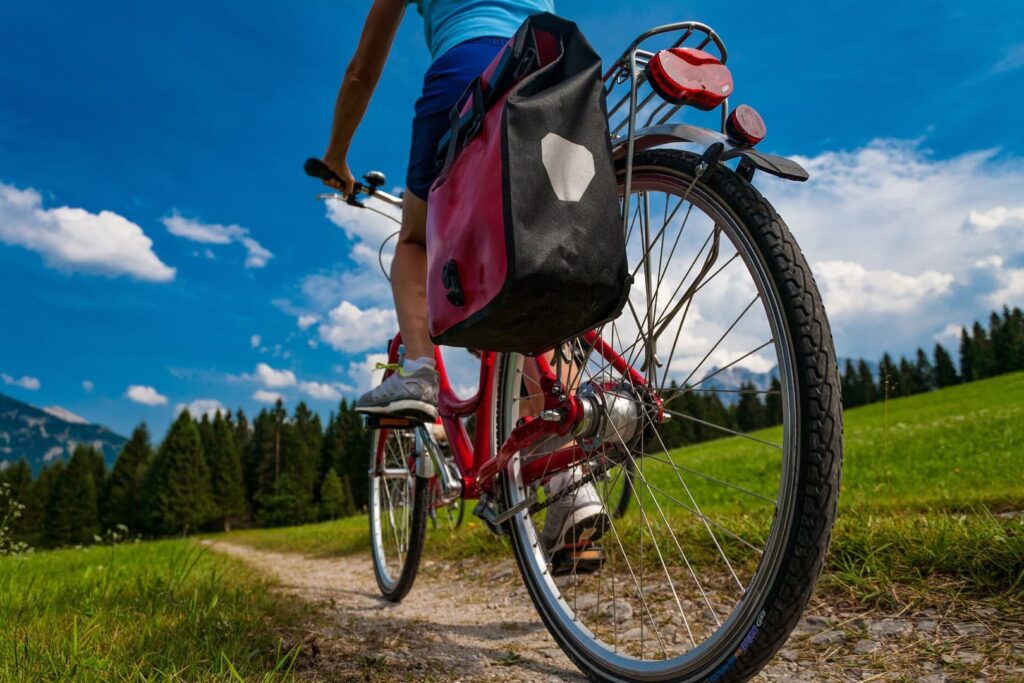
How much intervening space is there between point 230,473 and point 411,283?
2790 inches

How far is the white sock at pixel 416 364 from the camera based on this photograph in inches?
101

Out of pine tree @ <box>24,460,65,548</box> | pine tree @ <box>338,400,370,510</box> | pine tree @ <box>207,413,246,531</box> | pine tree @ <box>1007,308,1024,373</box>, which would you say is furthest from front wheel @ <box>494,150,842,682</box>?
pine tree @ <box>1007,308,1024,373</box>

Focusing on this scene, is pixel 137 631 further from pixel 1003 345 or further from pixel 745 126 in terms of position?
pixel 1003 345

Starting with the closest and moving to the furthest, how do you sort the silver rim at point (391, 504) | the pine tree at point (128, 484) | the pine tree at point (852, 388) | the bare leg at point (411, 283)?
the bare leg at point (411, 283), the silver rim at point (391, 504), the pine tree at point (128, 484), the pine tree at point (852, 388)

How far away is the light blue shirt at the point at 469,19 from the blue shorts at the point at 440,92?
0.05 m

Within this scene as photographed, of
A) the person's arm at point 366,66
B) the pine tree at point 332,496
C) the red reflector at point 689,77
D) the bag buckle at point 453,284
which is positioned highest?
the person's arm at point 366,66

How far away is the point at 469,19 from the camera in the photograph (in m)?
2.26

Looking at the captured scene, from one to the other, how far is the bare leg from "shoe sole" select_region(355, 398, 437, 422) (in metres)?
0.20

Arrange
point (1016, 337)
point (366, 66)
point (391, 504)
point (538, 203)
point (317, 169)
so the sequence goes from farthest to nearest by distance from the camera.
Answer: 1. point (1016, 337)
2. point (391, 504)
3. point (317, 169)
4. point (366, 66)
5. point (538, 203)

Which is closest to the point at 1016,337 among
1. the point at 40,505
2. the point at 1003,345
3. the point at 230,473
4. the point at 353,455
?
the point at 1003,345

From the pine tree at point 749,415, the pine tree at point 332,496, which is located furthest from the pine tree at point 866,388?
the pine tree at point 332,496

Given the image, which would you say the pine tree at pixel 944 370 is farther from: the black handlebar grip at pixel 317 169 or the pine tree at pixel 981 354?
the black handlebar grip at pixel 317 169

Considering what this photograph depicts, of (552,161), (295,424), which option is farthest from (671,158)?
(295,424)

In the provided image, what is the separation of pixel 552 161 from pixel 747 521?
2236mm
